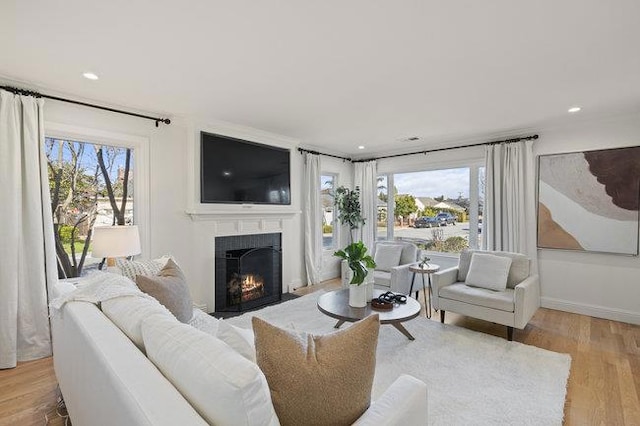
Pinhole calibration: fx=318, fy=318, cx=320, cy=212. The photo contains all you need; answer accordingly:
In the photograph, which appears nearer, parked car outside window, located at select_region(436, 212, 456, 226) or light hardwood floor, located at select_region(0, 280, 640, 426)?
light hardwood floor, located at select_region(0, 280, 640, 426)

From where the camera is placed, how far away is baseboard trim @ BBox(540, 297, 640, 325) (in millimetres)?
3716

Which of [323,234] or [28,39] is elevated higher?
[28,39]

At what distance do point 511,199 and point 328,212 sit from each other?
9.81 feet

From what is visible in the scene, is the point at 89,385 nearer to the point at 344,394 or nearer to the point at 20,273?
the point at 344,394

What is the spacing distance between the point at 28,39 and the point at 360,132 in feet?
11.6

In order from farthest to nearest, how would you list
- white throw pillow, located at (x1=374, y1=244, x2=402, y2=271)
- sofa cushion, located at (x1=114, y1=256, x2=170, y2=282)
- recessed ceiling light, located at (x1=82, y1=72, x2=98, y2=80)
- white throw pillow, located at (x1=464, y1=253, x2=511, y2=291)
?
white throw pillow, located at (x1=374, y1=244, x2=402, y2=271) < white throw pillow, located at (x1=464, y1=253, x2=511, y2=291) < recessed ceiling light, located at (x1=82, y1=72, x2=98, y2=80) < sofa cushion, located at (x1=114, y1=256, x2=170, y2=282)

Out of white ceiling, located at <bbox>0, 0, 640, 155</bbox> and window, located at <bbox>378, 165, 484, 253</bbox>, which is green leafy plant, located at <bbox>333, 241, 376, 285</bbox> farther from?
window, located at <bbox>378, 165, 484, 253</bbox>

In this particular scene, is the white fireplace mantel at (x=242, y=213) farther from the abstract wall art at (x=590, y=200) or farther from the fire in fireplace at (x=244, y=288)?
the abstract wall art at (x=590, y=200)

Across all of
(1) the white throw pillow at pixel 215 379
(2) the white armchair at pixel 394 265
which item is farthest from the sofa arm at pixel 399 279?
(1) the white throw pillow at pixel 215 379

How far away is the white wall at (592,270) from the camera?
12.3 feet

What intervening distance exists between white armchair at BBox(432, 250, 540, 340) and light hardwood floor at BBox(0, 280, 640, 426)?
0.98ft

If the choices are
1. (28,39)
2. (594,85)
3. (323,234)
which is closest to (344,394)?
(28,39)

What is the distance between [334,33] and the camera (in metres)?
2.05

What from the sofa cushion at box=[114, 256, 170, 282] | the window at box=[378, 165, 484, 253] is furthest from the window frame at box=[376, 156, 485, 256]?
the sofa cushion at box=[114, 256, 170, 282]
